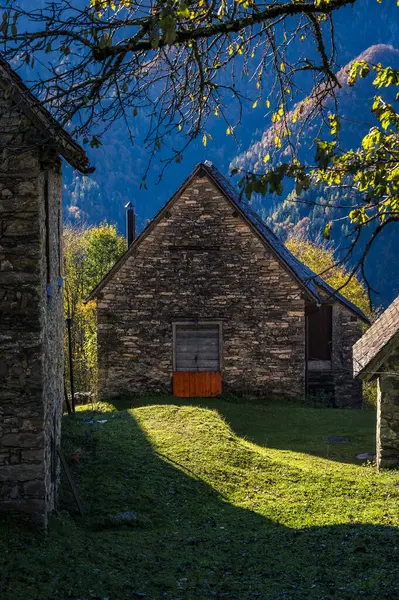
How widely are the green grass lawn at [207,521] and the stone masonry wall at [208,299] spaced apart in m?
3.49

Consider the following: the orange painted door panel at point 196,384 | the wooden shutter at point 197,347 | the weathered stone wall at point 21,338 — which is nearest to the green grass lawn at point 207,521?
the weathered stone wall at point 21,338

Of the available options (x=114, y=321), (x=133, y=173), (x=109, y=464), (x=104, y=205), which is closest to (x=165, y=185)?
(x=133, y=173)

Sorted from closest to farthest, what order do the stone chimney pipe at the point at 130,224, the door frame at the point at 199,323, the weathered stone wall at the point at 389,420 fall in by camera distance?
the weathered stone wall at the point at 389,420
the door frame at the point at 199,323
the stone chimney pipe at the point at 130,224

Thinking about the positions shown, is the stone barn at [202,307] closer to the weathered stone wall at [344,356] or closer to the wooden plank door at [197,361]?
the wooden plank door at [197,361]

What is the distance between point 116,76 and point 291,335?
16443 millimetres

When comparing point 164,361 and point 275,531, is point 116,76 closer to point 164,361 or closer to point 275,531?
point 275,531

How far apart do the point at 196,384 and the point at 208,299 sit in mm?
2662

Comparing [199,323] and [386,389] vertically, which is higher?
[199,323]

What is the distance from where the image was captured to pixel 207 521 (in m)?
10.9

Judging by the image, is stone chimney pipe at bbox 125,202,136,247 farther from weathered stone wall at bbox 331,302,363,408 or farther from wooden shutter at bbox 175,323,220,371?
weathered stone wall at bbox 331,302,363,408

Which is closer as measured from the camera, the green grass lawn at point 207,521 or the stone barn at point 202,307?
the green grass lawn at point 207,521

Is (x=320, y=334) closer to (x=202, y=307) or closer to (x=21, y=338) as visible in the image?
(x=202, y=307)

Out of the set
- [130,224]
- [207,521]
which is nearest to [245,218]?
[130,224]

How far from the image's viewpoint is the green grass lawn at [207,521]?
7605 millimetres
